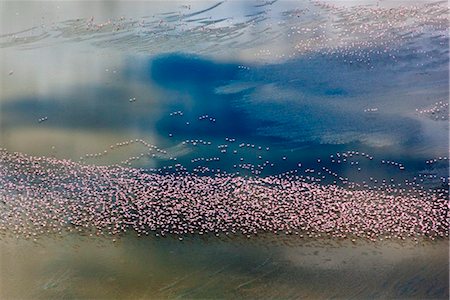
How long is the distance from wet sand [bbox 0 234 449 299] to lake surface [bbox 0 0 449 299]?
2 cm

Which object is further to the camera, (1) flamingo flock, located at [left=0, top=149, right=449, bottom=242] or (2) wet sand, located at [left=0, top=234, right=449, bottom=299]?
(1) flamingo flock, located at [left=0, top=149, right=449, bottom=242]

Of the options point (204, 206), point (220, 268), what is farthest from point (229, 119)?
point (220, 268)

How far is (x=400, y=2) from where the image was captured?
1734cm

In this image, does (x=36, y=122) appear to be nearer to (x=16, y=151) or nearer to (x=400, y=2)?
(x=16, y=151)

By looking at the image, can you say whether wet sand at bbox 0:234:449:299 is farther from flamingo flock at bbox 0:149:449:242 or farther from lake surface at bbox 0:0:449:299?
flamingo flock at bbox 0:149:449:242

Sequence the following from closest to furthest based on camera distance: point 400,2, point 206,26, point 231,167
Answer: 1. point 231,167
2. point 206,26
3. point 400,2

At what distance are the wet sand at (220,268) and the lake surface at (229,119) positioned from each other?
0.08 ft

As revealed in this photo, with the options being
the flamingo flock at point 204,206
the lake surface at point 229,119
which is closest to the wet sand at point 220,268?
the lake surface at point 229,119

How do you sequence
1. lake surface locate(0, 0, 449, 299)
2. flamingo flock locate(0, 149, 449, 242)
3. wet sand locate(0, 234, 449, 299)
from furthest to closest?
1. flamingo flock locate(0, 149, 449, 242)
2. lake surface locate(0, 0, 449, 299)
3. wet sand locate(0, 234, 449, 299)

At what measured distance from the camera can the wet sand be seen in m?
8.07

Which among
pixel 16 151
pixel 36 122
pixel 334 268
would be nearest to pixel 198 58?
pixel 36 122

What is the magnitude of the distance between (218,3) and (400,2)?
594cm

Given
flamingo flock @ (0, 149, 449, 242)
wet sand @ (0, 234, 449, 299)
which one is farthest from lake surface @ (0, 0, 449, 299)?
flamingo flock @ (0, 149, 449, 242)

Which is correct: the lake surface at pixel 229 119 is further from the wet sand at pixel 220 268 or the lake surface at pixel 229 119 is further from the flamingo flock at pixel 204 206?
the flamingo flock at pixel 204 206
